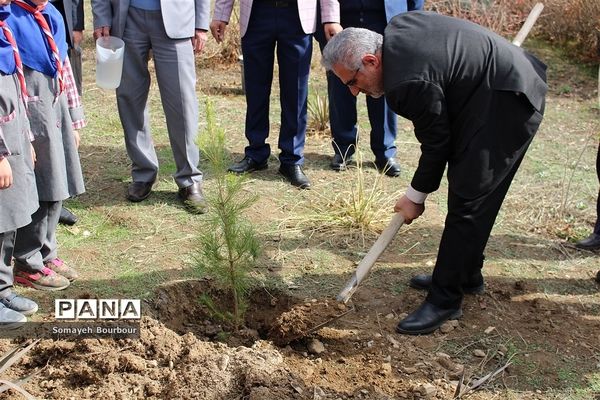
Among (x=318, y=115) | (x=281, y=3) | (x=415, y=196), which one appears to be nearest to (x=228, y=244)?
(x=415, y=196)

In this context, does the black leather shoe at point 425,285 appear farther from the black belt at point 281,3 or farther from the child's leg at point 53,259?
the black belt at point 281,3

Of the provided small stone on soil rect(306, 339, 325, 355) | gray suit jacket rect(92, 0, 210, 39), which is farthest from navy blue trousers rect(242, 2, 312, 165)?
small stone on soil rect(306, 339, 325, 355)

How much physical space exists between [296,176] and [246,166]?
419 millimetres

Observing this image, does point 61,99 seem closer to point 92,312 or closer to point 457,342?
point 92,312

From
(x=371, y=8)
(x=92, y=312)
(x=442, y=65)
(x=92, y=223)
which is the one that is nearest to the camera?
(x=442, y=65)

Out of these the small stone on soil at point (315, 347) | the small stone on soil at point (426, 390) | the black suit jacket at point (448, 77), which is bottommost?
the small stone on soil at point (315, 347)

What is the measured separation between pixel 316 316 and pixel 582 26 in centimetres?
662

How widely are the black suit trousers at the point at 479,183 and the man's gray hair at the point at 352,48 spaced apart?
2.16ft

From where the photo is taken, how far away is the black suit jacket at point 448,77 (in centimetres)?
349

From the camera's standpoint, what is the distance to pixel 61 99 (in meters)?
4.12

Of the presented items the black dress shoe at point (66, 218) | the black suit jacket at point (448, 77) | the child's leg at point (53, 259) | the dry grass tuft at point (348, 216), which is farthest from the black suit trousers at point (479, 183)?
the black dress shoe at point (66, 218)

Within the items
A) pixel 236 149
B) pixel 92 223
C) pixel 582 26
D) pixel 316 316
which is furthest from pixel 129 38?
pixel 582 26

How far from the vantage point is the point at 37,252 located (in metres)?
4.27

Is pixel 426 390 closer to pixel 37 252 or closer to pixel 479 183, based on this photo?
pixel 479 183
